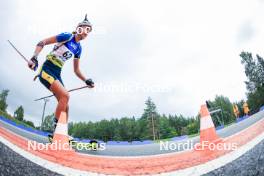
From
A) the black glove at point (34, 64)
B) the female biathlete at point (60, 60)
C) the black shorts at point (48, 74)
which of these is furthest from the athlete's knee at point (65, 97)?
the black glove at point (34, 64)

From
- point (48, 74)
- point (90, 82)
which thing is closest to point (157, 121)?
point (90, 82)

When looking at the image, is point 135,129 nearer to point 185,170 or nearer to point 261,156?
point 185,170

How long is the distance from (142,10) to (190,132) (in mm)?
1186

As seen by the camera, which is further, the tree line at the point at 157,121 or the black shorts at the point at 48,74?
the black shorts at the point at 48,74

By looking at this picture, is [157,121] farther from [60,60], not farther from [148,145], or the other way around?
[60,60]

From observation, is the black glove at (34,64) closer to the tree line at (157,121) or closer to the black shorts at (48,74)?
the black shorts at (48,74)

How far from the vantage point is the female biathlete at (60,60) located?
6.57 ft

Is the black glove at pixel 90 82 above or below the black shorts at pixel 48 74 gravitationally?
below

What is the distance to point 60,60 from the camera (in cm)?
231

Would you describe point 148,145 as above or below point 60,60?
below

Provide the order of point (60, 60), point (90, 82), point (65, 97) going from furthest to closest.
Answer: point (60, 60) → point (90, 82) → point (65, 97)

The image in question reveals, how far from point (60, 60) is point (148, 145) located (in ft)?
3.57

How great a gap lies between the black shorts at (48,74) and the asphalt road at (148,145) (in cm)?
41

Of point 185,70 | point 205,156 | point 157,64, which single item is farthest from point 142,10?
point 205,156
